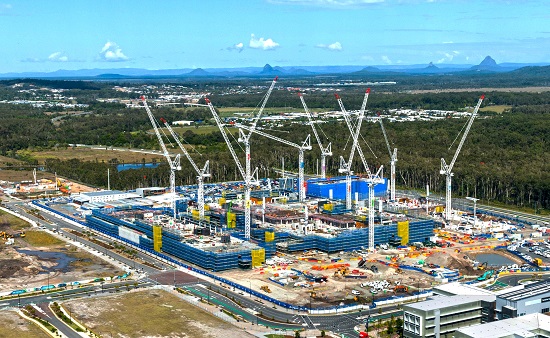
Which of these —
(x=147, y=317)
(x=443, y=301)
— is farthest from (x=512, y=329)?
(x=147, y=317)

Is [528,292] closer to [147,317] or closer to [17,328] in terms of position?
[147,317]

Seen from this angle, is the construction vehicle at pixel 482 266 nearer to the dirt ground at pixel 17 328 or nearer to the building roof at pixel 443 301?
the building roof at pixel 443 301

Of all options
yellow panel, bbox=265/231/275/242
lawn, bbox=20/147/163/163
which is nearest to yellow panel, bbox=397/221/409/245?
yellow panel, bbox=265/231/275/242

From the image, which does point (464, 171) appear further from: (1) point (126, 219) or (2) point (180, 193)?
(1) point (126, 219)

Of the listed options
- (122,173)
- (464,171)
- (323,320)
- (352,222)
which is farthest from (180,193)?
(323,320)

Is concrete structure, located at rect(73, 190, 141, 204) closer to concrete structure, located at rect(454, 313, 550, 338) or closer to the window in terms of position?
the window
